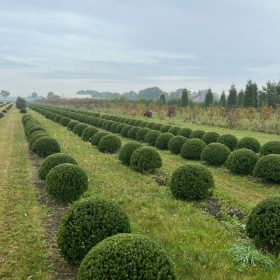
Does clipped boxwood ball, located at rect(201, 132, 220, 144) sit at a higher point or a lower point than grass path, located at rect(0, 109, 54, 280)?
higher

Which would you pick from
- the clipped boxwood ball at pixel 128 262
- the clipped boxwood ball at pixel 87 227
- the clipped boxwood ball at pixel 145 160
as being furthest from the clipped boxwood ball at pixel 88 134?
the clipped boxwood ball at pixel 128 262

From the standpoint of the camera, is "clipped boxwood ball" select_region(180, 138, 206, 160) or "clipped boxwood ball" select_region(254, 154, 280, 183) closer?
"clipped boxwood ball" select_region(254, 154, 280, 183)

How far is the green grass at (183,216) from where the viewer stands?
696 cm

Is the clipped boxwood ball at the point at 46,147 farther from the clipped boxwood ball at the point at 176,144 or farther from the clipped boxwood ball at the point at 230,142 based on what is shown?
the clipped boxwood ball at the point at 230,142

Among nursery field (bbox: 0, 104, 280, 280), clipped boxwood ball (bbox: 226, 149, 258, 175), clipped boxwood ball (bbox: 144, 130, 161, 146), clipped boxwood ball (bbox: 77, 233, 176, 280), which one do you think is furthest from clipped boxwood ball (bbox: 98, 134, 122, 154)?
clipped boxwood ball (bbox: 77, 233, 176, 280)

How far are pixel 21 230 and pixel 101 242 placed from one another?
3.88m

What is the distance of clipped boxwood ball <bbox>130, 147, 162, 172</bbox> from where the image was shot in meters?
15.3

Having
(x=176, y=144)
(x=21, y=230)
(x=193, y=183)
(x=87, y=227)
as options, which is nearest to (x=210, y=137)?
(x=176, y=144)

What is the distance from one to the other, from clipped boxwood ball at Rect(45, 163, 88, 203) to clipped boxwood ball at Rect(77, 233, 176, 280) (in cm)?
534

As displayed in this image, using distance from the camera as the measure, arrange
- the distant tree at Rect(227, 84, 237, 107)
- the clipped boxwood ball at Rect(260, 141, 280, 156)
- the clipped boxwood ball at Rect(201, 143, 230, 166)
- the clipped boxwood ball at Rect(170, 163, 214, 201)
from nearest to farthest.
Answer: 1. the clipped boxwood ball at Rect(170, 163, 214, 201)
2. the clipped boxwood ball at Rect(260, 141, 280, 156)
3. the clipped boxwood ball at Rect(201, 143, 230, 166)
4. the distant tree at Rect(227, 84, 237, 107)

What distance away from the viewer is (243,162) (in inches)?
622

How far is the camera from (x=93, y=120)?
3997 cm

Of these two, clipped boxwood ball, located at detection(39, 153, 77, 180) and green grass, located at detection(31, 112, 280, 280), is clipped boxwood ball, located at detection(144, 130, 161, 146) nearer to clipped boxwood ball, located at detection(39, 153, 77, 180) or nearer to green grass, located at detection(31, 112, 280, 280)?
green grass, located at detection(31, 112, 280, 280)

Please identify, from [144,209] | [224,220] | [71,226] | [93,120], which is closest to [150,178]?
[144,209]
